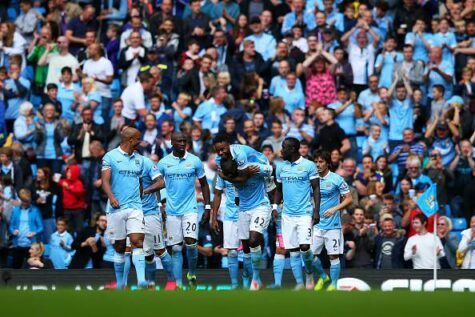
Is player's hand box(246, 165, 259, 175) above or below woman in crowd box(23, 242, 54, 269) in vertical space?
above

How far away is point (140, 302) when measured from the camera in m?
17.7

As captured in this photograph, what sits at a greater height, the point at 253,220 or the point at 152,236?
the point at 253,220

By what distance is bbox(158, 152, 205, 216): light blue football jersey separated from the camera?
24.6 metres

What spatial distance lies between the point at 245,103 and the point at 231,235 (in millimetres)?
6866

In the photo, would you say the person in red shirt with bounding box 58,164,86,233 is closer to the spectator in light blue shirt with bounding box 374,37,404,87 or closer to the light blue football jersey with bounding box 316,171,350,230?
the light blue football jersey with bounding box 316,171,350,230

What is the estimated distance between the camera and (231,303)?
17.6 m

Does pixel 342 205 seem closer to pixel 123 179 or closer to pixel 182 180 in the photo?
pixel 182 180

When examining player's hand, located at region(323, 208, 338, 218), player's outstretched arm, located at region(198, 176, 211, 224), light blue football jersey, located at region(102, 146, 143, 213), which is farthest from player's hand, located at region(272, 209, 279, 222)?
light blue football jersey, located at region(102, 146, 143, 213)

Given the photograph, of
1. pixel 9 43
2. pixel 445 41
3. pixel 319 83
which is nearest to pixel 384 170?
pixel 319 83

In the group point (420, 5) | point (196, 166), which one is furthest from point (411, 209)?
point (420, 5)

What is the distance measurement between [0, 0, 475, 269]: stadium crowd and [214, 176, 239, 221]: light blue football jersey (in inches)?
103

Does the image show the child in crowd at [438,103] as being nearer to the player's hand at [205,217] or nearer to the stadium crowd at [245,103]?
the stadium crowd at [245,103]

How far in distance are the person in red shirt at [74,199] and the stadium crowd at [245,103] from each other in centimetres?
3

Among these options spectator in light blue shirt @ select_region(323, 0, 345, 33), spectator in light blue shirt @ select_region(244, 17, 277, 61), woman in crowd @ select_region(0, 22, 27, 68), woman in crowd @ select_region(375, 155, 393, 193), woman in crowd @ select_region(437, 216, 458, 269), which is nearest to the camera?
woman in crowd @ select_region(437, 216, 458, 269)
